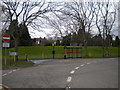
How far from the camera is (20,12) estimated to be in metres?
28.0

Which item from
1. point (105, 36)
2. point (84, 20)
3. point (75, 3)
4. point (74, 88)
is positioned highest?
point (75, 3)

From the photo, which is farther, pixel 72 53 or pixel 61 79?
pixel 72 53

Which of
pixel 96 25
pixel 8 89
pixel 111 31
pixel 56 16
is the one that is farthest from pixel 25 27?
pixel 111 31

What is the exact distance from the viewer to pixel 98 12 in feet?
162

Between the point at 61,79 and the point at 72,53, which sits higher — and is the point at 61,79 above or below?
above

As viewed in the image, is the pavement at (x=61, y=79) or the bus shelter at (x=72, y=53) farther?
the bus shelter at (x=72, y=53)

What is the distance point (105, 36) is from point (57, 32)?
470 inches

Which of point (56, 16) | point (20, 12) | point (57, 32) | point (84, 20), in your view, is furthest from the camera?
point (57, 32)

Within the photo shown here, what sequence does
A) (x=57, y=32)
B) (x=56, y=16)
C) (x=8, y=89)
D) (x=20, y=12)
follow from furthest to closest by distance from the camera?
(x=57, y=32)
(x=20, y=12)
(x=56, y=16)
(x=8, y=89)

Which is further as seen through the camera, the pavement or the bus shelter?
the bus shelter

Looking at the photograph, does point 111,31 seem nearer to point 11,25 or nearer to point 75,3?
point 75,3

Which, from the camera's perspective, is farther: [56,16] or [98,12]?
[98,12]

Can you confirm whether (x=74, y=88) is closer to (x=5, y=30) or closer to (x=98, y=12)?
(x=5, y=30)

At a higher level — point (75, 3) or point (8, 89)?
point (75, 3)
